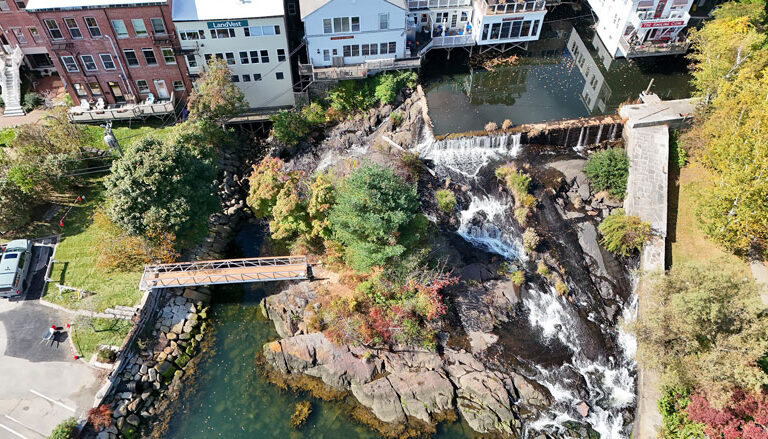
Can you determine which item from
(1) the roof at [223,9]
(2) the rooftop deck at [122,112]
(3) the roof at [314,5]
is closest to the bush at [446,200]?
(3) the roof at [314,5]

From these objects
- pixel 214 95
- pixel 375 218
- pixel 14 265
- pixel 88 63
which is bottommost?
pixel 14 265

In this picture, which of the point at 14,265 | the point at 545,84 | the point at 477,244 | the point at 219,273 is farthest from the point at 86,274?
the point at 545,84

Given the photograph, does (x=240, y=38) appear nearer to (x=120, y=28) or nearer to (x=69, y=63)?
(x=120, y=28)

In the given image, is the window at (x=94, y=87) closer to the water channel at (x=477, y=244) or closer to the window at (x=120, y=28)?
the window at (x=120, y=28)

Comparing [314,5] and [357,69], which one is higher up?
[314,5]

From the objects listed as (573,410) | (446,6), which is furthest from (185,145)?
(573,410)

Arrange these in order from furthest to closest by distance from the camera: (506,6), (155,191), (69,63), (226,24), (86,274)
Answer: (506,6) → (69,63) → (226,24) → (86,274) → (155,191)
